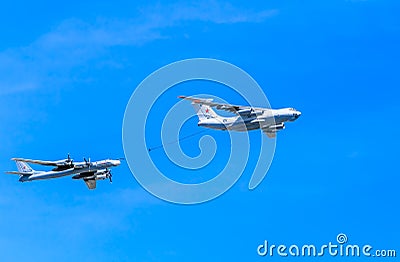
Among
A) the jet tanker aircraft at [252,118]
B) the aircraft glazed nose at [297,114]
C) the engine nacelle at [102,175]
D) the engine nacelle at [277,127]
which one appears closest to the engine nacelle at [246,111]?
the jet tanker aircraft at [252,118]

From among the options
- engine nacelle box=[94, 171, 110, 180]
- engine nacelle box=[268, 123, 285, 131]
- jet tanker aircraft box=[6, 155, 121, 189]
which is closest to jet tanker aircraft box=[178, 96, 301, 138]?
engine nacelle box=[268, 123, 285, 131]

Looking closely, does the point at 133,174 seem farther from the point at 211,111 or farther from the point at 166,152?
the point at 211,111

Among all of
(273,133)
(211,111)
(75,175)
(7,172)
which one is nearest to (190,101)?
(211,111)

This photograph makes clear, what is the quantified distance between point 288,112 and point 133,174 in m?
38.5

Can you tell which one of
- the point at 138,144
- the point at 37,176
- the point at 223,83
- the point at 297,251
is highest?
the point at 37,176

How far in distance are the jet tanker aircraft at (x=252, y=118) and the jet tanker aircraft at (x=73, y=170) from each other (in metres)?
19.1

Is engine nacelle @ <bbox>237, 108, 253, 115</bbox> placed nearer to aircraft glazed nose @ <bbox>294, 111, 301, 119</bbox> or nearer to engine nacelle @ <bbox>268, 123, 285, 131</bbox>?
engine nacelle @ <bbox>268, 123, 285, 131</bbox>

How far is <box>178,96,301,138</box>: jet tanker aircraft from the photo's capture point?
13371 centimetres

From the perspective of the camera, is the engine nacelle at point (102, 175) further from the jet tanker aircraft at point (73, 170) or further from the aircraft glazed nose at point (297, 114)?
the aircraft glazed nose at point (297, 114)

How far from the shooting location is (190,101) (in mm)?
139125

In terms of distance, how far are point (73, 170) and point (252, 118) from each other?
3239 cm

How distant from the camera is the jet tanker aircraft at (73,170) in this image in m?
141

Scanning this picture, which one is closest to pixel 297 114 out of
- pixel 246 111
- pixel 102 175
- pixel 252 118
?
pixel 252 118

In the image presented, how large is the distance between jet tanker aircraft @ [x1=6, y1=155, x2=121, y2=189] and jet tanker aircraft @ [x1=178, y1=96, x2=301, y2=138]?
19.1 m
